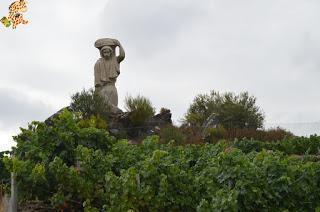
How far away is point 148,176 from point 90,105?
17.9 metres

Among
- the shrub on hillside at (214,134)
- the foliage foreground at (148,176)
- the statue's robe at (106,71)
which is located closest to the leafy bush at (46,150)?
the foliage foreground at (148,176)

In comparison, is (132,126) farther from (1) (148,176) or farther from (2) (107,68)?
(1) (148,176)

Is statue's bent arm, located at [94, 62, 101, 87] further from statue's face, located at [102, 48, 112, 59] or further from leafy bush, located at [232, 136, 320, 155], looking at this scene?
leafy bush, located at [232, 136, 320, 155]

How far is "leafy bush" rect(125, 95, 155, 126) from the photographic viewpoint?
24.8 m

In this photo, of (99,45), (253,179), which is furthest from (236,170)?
(99,45)

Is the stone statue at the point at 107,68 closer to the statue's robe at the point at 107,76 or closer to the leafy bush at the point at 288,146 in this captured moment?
the statue's robe at the point at 107,76

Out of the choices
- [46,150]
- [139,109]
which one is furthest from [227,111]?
[46,150]

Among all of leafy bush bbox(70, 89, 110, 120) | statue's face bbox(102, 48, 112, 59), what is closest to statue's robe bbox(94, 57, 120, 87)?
statue's face bbox(102, 48, 112, 59)

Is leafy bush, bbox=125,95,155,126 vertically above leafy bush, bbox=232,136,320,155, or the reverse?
leafy bush, bbox=125,95,155,126

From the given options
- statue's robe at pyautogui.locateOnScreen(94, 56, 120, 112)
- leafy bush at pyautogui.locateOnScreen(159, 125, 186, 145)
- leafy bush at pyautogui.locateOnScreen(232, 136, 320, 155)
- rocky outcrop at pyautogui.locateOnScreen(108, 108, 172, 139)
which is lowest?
leafy bush at pyautogui.locateOnScreen(232, 136, 320, 155)

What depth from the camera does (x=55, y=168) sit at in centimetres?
748

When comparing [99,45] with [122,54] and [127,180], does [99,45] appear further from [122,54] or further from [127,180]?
[127,180]

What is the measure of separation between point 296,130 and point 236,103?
13.1 ft

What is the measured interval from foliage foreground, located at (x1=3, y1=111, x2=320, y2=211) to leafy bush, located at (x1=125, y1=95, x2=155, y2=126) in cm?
1594
